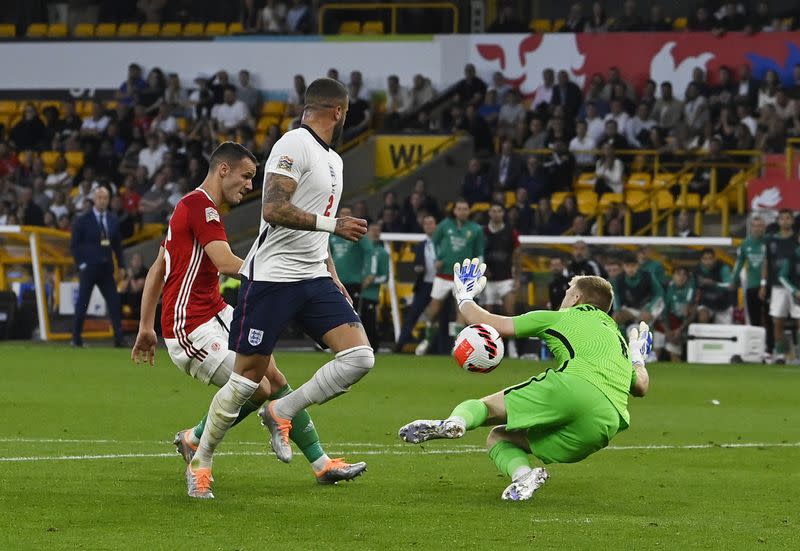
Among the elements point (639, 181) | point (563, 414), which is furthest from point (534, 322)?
point (639, 181)

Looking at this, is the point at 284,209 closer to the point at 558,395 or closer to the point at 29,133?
the point at 558,395

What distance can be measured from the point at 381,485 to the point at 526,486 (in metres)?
1.09

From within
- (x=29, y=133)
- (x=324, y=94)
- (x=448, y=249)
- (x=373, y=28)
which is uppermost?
(x=324, y=94)

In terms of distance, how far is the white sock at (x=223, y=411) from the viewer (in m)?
8.72

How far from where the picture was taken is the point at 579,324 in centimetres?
868

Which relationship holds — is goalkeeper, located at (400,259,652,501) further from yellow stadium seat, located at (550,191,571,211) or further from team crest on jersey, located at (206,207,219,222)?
yellow stadium seat, located at (550,191,571,211)

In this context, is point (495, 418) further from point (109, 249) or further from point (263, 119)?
point (263, 119)

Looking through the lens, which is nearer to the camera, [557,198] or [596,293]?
[596,293]

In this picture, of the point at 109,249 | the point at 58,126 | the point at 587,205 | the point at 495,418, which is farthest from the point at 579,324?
the point at 58,126

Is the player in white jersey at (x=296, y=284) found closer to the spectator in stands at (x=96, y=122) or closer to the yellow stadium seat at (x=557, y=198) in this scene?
the yellow stadium seat at (x=557, y=198)

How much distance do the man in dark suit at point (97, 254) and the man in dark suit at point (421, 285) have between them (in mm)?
4090

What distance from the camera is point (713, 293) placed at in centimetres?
2338

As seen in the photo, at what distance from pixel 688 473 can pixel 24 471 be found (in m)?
4.05

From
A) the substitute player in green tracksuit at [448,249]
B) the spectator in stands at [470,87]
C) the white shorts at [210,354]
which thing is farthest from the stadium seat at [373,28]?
the white shorts at [210,354]
